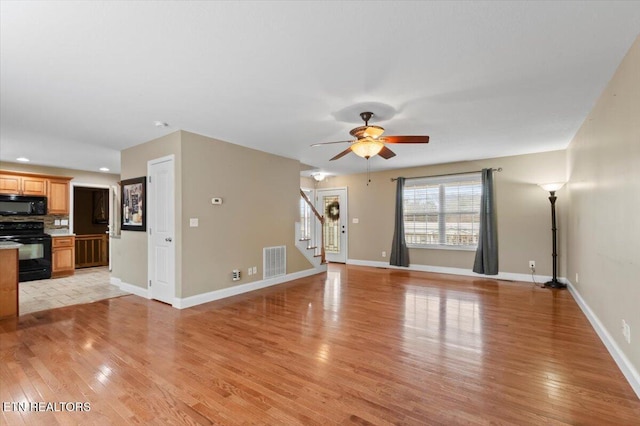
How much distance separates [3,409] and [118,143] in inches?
157

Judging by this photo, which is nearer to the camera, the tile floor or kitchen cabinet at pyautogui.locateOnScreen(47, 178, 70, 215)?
the tile floor

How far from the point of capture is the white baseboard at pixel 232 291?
428 cm

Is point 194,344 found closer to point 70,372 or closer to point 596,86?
point 70,372

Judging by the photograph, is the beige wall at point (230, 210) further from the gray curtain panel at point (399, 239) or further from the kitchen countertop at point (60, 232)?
the kitchen countertop at point (60, 232)

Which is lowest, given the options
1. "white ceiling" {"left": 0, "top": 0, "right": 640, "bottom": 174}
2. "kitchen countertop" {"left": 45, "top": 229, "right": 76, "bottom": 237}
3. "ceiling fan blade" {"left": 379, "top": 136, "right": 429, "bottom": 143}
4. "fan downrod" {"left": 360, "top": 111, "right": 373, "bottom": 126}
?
"kitchen countertop" {"left": 45, "top": 229, "right": 76, "bottom": 237}

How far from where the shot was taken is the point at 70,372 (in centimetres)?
248

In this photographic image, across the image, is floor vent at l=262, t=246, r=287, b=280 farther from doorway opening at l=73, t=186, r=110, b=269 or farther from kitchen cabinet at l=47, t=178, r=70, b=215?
doorway opening at l=73, t=186, r=110, b=269

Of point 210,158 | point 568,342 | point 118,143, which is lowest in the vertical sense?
point 568,342

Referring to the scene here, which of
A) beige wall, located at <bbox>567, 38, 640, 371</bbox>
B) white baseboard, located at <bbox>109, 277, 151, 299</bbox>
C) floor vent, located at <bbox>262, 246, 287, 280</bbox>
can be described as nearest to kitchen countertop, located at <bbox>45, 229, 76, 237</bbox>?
white baseboard, located at <bbox>109, 277, 151, 299</bbox>

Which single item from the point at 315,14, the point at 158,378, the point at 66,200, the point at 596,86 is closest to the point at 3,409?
the point at 158,378

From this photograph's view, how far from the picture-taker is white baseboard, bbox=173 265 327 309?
14.0 feet

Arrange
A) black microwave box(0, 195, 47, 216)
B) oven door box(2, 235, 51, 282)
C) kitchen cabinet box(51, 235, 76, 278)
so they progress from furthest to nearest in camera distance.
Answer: kitchen cabinet box(51, 235, 76, 278) < black microwave box(0, 195, 47, 216) < oven door box(2, 235, 51, 282)

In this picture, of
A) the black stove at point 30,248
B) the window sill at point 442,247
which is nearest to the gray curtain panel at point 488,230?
the window sill at point 442,247

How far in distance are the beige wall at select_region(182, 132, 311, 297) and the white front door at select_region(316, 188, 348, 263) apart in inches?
98.3
